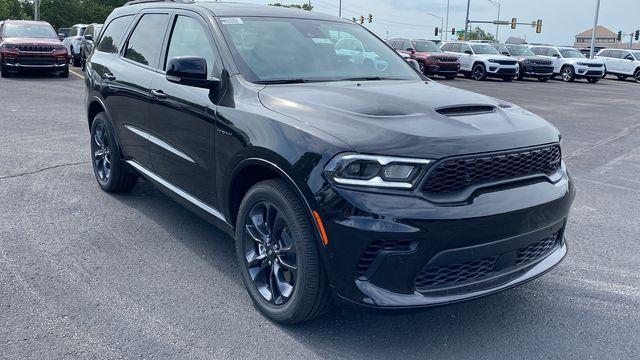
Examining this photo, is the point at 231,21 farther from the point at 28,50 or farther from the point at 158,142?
the point at 28,50

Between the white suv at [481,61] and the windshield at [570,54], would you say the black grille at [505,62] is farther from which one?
the windshield at [570,54]

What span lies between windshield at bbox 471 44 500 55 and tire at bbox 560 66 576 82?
4.39 meters

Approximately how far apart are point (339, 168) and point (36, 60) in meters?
17.8

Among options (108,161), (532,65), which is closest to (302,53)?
(108,161)

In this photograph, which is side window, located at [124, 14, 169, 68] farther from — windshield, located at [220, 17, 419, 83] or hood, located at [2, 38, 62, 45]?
hood, located at [2, 38, 62, 45]

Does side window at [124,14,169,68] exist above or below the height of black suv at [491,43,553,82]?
above

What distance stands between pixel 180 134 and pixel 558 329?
277cm

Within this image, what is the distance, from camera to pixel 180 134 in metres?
4.20

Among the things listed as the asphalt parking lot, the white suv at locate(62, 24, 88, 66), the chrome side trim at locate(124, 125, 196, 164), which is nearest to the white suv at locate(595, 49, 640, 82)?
the white suv at locate(62, 24, 88, 66)

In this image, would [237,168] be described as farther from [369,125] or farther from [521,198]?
[521,198]

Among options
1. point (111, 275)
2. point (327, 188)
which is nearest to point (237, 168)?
point (327, 188)

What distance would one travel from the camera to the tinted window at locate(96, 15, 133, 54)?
5617mm

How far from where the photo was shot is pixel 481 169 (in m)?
2.99

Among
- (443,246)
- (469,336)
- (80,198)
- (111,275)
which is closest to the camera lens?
(443,246)
